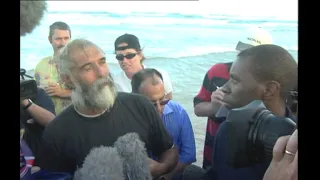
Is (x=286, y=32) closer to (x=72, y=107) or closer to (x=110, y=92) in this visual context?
(x=110, y=92)

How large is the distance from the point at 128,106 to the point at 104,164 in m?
0.30

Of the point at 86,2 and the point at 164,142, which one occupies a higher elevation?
the point at 86,2

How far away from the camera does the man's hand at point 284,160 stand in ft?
7.24

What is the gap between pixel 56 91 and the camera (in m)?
2.42

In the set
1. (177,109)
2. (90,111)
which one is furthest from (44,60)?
(177,109)

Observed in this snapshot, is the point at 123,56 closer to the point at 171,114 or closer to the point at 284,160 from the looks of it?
the point at 171,114

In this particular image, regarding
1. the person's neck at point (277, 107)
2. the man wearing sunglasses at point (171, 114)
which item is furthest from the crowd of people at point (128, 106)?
the person's neck at point (277, 107)

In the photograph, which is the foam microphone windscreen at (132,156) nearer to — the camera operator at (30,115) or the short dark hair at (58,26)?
the camera operator at (30,115)

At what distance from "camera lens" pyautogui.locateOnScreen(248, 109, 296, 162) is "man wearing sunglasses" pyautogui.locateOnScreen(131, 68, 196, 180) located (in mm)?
289

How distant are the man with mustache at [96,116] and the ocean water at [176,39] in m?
0.08

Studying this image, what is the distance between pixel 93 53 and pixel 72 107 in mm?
283

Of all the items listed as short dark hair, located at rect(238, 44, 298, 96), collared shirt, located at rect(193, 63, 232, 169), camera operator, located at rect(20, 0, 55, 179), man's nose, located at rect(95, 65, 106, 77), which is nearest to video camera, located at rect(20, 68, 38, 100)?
camera operator, located at rect(20, 0, 55, 179)
